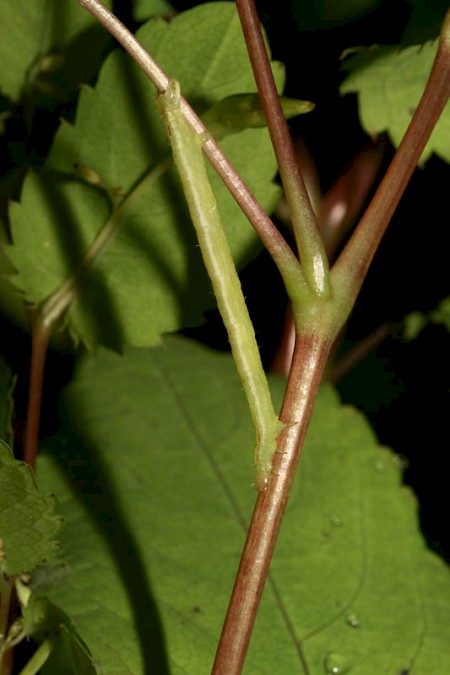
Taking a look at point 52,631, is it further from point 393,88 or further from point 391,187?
point 393,88

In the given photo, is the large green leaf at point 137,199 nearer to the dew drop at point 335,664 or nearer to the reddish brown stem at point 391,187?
the reddish brown stem at point 391,187

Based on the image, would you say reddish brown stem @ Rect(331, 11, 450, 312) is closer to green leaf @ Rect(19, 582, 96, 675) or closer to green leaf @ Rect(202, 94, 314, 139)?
green leaf @ Rect(202, 94, 314, 139)

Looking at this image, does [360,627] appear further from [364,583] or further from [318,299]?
[318,299]

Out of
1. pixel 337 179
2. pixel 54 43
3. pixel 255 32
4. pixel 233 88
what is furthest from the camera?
pixel 337 179

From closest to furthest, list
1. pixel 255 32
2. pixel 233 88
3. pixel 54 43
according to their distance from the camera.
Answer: pixel 255 32 < pixel 233 88 < pixel 54 43

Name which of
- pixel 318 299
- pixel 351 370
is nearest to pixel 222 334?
pixel 351 370

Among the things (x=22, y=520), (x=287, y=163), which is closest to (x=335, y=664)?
(x=22, y=520)
